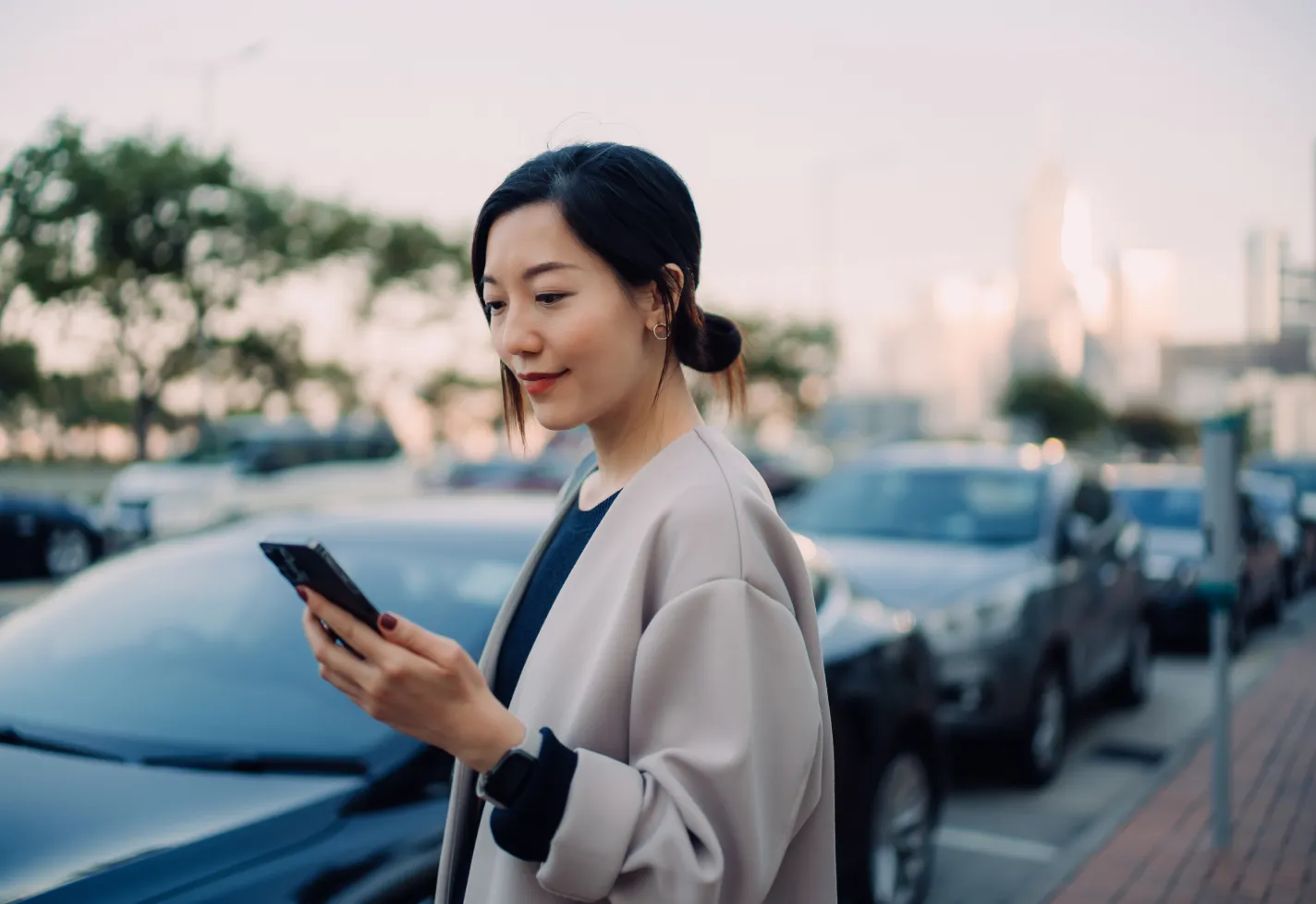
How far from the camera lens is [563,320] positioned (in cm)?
142

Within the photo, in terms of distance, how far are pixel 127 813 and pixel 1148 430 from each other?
85.7 metres

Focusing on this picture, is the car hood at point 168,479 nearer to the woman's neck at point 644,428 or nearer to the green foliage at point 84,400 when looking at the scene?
the green foliage at point 84,400

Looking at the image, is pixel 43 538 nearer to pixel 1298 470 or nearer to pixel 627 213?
pixel 627 213

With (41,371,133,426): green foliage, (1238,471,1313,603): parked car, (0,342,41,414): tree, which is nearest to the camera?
(1238,471,1313,603): parked car

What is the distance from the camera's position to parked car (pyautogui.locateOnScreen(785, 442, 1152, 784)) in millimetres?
5941

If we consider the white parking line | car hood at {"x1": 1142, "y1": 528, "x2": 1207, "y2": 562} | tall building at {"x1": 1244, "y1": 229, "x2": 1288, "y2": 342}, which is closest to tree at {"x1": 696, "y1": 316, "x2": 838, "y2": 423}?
tall building at {"x1": 1244, "y1": 229, "x2": 1288, "y2": 342}

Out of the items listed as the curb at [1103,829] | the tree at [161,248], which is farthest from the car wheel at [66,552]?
the curb at [1103,829]

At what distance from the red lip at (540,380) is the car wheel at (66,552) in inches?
539

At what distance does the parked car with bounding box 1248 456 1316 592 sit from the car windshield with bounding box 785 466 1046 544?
10.2m

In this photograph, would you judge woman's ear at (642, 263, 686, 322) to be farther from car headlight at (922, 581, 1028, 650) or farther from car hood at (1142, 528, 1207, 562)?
car hood at (1142, 528, 1207, 562)

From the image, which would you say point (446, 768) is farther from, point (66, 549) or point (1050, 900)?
point (66, 549)

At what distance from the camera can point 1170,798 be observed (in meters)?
Answer: 5.70

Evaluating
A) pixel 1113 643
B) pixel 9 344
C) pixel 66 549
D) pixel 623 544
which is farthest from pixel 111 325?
pixel 623 544

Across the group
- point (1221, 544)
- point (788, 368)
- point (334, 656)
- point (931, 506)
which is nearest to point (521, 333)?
point (334, 656)
